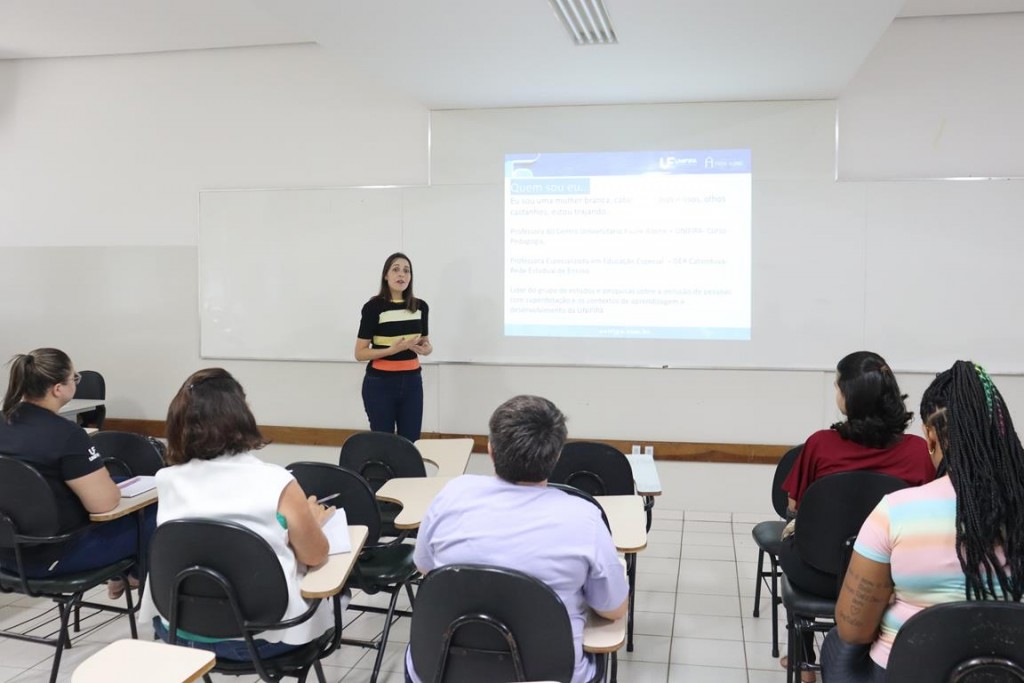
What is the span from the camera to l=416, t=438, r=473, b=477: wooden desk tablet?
3.08 m

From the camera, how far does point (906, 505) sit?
159 centimetres

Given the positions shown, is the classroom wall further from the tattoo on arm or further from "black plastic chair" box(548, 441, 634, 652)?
the tattoo on arm

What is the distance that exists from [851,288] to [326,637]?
3781 millimetres

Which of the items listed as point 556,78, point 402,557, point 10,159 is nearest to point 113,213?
point 10,159

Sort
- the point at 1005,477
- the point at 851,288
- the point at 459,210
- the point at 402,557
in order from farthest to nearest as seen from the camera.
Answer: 1. the point at 459,210
2. the point at 851,288
3. the point at 402,557
4. the point at 1005,477

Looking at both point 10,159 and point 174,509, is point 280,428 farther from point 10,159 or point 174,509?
point 174,509

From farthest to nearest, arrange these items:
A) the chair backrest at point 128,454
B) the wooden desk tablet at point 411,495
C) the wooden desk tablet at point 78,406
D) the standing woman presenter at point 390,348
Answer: the wooden desk tablet at point 78,406 → the standing woman presenter at point 390,348 → the chair backrest at point 128,454 → the wooden desk tablet at point 411,495

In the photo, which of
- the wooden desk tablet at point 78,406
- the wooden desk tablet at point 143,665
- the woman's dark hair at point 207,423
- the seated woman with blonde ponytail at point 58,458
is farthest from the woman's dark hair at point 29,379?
the wooden desk tablet at point 78,406

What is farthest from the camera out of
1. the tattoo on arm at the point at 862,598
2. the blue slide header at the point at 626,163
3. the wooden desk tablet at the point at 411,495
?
the blue slide header at the point at 626,163

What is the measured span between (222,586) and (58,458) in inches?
40.3

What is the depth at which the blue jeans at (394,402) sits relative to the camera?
449 cm

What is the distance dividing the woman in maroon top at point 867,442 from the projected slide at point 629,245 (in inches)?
93.7

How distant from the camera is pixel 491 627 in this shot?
1.64m

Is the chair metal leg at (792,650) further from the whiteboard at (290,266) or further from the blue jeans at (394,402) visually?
the whiteboard at (290,266)
